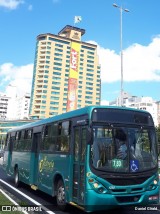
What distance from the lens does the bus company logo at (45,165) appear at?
11.2 meters

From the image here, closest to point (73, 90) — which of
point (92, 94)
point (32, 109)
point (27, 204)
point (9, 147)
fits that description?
point (32, 109)

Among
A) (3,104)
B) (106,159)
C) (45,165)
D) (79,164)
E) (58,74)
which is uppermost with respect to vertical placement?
(58,74)

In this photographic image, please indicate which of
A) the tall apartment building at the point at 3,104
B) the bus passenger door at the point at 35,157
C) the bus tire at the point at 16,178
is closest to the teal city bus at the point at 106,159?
the bus passenger door at the point at 35,157

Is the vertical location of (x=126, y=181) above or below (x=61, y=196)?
above

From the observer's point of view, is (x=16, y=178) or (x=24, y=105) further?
(x=24, y=105)

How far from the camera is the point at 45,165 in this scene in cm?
1191

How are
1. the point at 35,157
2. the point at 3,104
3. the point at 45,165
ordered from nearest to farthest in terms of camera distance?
1. the point at 45,165
2. the point at 35,157
3. the point at 3,104

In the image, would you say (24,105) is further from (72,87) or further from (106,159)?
(106,159)

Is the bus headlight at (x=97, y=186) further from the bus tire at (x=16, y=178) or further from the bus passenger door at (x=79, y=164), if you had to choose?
the bus tire at (x=16, y=178)

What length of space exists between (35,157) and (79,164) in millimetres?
4855

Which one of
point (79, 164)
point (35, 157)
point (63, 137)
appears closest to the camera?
point (79, 164)

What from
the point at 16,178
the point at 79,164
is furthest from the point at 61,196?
the point at 16,178

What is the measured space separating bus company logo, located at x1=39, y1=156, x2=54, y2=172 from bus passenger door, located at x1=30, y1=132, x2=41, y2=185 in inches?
29.4

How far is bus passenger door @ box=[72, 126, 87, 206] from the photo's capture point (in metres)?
8.73
